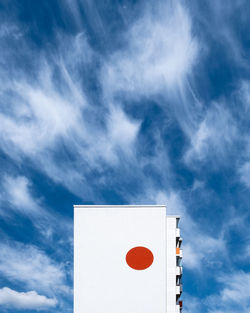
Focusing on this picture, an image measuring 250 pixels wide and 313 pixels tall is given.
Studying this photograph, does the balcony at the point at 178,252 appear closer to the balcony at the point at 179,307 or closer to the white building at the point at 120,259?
the balcony at the point at 179,307

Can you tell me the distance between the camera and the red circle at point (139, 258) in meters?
28.7

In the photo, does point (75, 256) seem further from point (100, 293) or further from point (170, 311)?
point (170, 311)

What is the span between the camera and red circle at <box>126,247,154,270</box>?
28656 mm

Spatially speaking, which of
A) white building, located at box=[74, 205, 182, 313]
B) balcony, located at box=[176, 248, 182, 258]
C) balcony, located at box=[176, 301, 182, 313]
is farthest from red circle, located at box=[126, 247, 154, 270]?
balcony, located at box=[176, 248, 182, 258]

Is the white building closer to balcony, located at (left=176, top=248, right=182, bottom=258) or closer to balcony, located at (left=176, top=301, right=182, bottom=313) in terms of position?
balcony, located at (left=176, top=301, right=182, bottom=313)

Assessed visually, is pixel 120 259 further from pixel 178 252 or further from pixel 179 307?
pixel 178 252

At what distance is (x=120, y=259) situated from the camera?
95.1 feet

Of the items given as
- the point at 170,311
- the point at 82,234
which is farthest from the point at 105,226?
the point at 170,311

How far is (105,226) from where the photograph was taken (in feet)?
97.9

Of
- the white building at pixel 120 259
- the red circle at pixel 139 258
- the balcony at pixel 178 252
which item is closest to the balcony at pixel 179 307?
the balcony at pixel 178 252

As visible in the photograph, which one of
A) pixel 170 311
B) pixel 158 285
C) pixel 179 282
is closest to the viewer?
pixel 158 285

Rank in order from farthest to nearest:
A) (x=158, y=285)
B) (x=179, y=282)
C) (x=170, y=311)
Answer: (x=179, y=282) → (x=170, y=311) → (x=158, y=285)

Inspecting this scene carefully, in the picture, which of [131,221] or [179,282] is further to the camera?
[179,282]

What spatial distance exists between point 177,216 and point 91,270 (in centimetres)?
2089
